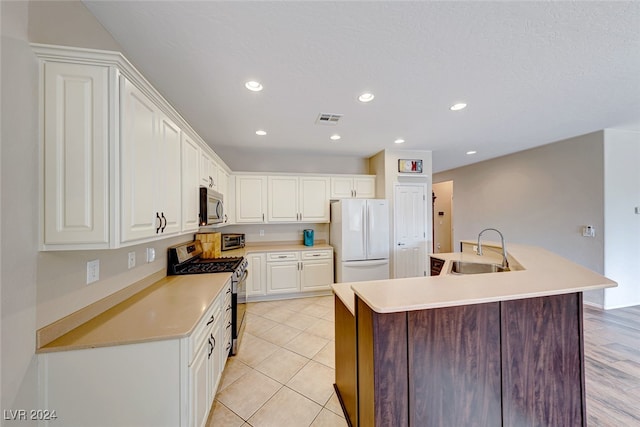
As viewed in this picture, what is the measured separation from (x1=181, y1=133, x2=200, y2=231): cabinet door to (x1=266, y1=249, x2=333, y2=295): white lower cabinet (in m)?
1.75

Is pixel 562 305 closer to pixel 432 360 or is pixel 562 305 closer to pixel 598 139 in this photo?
pixel 432 360

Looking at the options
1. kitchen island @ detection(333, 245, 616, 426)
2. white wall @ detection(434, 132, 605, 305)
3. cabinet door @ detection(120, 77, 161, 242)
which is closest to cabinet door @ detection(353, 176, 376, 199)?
white wall @ detection(434, 132, 605, 305)

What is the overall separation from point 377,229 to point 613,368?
9.02ft

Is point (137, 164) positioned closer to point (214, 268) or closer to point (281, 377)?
point (214, 268)

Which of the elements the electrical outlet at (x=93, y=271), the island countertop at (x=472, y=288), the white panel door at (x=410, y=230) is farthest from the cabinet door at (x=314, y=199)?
the electrical outlet at (x=93, y=271)

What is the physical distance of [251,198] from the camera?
3936 millimetres

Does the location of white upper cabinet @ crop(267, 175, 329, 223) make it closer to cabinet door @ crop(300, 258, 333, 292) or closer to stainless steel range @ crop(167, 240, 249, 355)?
cabinet door @ crop(300, 258, 333, 292)

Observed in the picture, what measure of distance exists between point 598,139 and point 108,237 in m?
5.65

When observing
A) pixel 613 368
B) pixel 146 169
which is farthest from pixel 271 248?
pixel 613 368

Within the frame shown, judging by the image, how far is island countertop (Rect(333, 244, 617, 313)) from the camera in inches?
44.0

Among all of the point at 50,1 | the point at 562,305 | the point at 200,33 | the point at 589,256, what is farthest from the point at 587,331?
the point at 50,1

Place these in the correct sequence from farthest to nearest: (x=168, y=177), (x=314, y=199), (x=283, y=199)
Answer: (x=314, y=199) → (x=283, y=199) → (x=168, y=177)

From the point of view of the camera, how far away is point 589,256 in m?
3.41

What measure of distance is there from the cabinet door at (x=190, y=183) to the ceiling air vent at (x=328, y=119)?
54.7 inches
